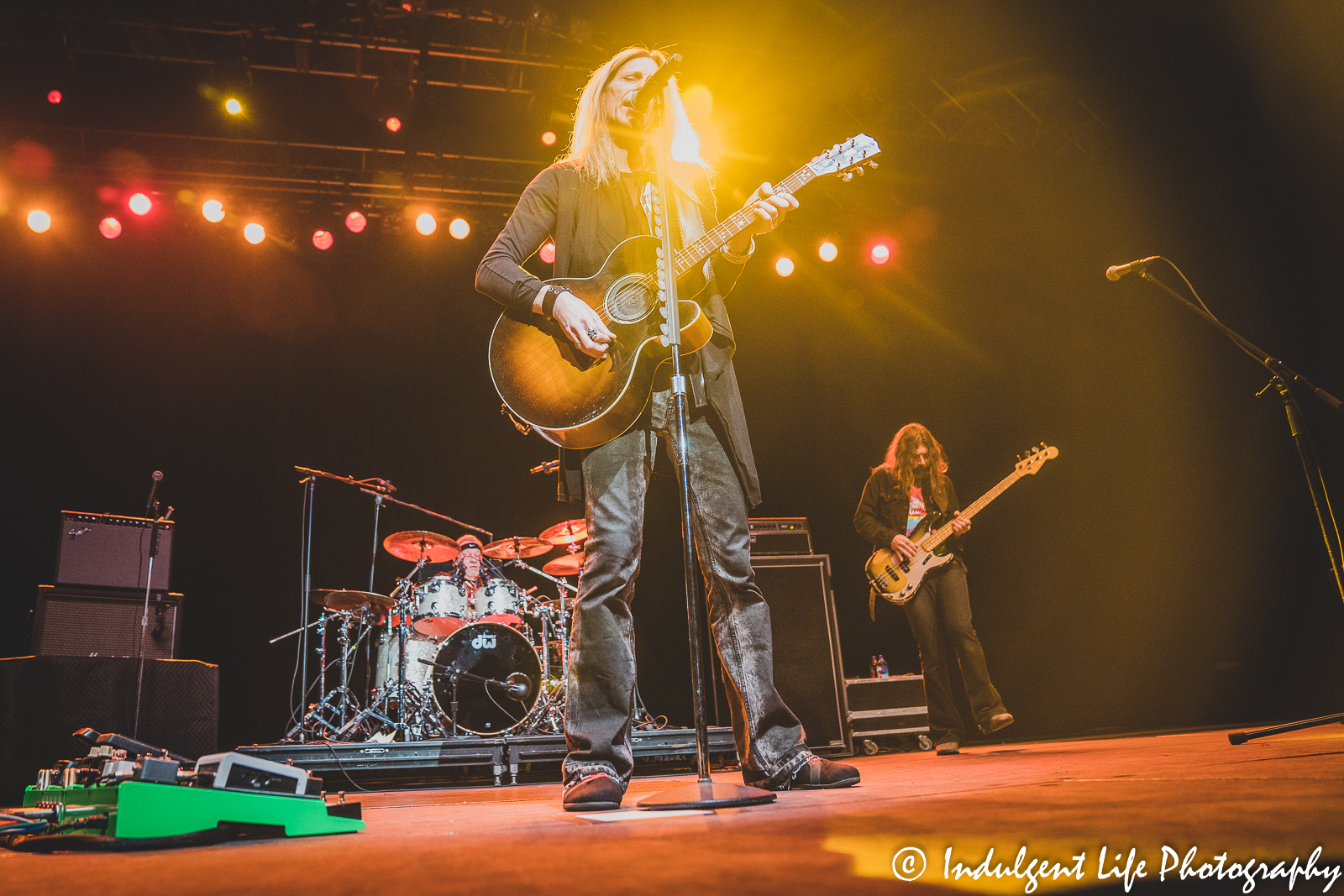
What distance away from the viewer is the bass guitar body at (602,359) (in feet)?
7.06

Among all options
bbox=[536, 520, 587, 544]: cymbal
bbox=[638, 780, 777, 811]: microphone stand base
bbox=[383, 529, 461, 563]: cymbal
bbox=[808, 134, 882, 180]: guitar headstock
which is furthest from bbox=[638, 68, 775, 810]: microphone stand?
bbox=[383, 529, 461, 563]: cymbal

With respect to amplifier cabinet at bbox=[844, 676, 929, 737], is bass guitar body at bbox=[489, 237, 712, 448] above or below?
above

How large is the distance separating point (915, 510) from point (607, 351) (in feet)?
11.7

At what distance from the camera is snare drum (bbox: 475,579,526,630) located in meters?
5.86

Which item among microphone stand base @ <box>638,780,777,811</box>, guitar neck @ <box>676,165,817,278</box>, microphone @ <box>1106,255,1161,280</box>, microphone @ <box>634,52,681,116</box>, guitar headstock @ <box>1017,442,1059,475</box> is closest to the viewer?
microphone stand base @ <box>638,780,777,811</box>

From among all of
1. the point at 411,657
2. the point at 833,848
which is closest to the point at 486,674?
the point at 411,657

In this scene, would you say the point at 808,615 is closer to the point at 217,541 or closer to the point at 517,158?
the point at 517,158

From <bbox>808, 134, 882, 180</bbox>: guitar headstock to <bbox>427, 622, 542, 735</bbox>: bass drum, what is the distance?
4086mm

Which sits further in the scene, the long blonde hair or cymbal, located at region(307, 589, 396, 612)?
cymbal, located at region(307, 589, 396, 612)

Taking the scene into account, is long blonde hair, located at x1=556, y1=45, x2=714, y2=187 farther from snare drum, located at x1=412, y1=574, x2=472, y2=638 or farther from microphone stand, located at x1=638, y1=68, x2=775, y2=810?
snare drum, located at x1=412, y1=574, x2=472, y2=638

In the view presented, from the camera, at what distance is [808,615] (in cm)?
509

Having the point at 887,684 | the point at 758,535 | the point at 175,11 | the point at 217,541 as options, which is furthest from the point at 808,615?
the point at 175,11

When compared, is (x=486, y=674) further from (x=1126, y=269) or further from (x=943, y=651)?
(x=1126, y=269)

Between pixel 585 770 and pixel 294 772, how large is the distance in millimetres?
651
